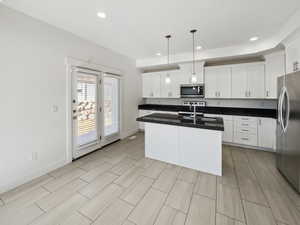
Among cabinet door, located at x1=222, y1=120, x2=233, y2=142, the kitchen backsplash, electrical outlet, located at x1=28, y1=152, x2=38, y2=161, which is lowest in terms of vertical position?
electrical outlet, located at x1=28, y1=152, x2=38, y2=161

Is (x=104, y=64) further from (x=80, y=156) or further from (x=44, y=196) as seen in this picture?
(x=44, y=196)

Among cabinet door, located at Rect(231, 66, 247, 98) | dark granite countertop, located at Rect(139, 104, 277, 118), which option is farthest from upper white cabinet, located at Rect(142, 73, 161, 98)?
cabinet door, located at Rect(231, 66, 247, 98)

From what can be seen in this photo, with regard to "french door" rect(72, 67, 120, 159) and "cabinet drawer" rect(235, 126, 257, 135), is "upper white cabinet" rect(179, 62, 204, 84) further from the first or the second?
"french door" rect(72, 67, 120, 159)

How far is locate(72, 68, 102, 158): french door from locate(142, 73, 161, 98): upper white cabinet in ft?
7.05

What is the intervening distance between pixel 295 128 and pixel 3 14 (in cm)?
452

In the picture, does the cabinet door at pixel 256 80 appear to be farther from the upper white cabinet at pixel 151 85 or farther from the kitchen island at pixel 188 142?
the upper white cabinet at pixel 151 85

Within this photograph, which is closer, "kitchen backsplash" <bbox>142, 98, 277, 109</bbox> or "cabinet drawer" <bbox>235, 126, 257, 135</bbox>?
"cabinet drawer" <bbox>235, 126, 257, 135</bbox>

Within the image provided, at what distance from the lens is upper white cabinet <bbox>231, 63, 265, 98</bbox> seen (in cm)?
356

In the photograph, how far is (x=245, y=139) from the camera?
11.9 feet

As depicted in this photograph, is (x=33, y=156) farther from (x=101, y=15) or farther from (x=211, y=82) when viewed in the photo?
(x=211, y=82)

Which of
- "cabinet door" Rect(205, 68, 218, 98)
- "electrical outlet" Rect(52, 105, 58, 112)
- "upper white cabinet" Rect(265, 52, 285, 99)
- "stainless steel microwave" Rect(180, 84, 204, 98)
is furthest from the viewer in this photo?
"stainless steel microwave" Rect(180, 84, 204, 98)

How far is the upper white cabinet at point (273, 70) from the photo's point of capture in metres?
3.24

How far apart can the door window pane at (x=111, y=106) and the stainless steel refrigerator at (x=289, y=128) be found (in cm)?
380

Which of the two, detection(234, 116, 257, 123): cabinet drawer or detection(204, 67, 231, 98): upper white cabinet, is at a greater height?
detection(204, 67, 231, 98): upper white cabinet
